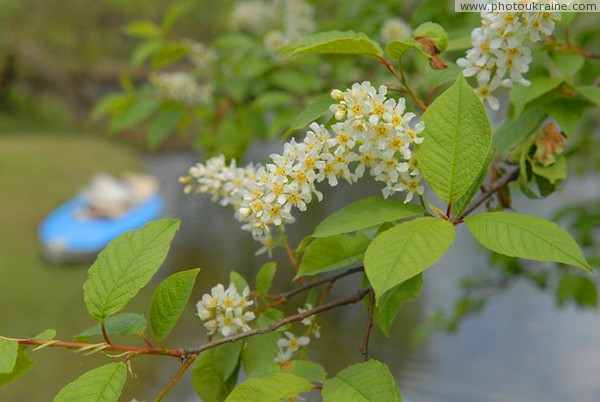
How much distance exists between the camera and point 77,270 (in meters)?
3.90

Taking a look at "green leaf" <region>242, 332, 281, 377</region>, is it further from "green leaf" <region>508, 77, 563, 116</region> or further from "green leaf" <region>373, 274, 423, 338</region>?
"green leaf" <region>508, 77, 563, 116</region>

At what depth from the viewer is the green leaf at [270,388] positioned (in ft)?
1.18

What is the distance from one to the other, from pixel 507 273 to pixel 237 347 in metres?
1.01

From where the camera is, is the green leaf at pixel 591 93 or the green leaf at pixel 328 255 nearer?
the green leaf at pixel 328 255

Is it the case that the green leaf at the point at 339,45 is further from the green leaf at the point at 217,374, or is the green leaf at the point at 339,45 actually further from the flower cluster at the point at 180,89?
the flower cluster at the point at 180,89

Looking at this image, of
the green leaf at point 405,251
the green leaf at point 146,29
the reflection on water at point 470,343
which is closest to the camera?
the green leaf at point 405,251

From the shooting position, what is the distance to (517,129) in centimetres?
56

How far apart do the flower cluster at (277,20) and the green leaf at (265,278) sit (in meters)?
0.62

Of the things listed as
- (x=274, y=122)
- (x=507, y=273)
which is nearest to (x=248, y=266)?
(x=507, y=273)

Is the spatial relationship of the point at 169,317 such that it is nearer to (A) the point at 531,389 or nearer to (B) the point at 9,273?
(A) the point at 531,389

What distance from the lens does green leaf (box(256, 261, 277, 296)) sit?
19.8 inches

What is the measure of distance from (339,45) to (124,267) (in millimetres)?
187

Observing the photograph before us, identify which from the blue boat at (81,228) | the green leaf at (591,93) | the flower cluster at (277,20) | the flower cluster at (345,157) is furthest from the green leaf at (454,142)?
the blue boat at (81,228)

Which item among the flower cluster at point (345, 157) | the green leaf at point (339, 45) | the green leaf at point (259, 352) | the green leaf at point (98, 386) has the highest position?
the green leaf at point (339, 45)
